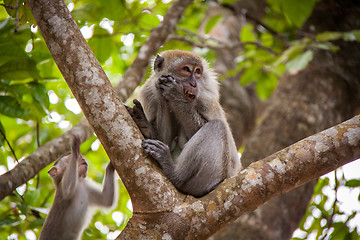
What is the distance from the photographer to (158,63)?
5117mm

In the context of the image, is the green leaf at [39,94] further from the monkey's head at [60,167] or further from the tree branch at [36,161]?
the monkey's head at [60,167]

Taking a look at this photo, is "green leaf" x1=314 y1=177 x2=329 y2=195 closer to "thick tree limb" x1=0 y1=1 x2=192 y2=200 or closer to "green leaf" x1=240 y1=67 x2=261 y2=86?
"green leaf" x1=240 y1=67 x2=261 y2=86

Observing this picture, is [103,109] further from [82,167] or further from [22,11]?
[82,167]

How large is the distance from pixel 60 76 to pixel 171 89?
1.91 m

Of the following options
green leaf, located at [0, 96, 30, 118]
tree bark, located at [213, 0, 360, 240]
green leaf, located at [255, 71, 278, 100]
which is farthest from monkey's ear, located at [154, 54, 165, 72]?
green leaf, located at [255, 71, 278, 100]

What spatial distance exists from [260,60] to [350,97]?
1.66 m

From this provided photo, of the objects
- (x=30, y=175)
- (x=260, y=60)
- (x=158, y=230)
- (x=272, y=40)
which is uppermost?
(x=158, y=230)

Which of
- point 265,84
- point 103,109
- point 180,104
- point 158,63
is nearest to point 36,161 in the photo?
point 103,109

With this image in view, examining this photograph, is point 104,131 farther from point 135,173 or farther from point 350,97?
point 350,97

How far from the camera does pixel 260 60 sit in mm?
6723

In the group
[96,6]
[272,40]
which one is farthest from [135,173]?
[272,40]

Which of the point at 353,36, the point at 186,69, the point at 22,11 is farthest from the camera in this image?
the point at 353,36

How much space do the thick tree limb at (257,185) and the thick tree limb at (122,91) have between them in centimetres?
141

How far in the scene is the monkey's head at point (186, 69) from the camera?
493 cm
